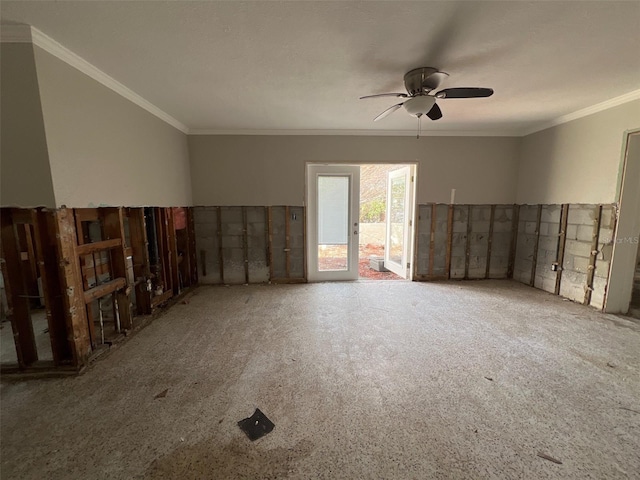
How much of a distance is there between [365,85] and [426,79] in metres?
0.60

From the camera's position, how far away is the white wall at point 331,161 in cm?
405

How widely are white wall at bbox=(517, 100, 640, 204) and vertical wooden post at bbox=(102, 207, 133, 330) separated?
5.49 metres

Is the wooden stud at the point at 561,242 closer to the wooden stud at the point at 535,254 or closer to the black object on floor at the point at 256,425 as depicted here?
the wooden stud at the point at 535,254

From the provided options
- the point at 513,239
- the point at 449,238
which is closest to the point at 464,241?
the point at 449,238

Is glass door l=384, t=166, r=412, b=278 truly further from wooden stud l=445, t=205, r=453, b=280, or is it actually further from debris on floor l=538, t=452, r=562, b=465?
debris on floor l=538, t=452, r=562, b=465

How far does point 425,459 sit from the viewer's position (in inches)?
51.0

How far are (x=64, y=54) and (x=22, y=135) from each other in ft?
2.29

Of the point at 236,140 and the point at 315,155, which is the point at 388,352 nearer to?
the point at 315,155

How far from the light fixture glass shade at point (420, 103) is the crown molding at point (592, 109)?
8.03 feet

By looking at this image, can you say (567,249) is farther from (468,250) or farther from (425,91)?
(425,91)

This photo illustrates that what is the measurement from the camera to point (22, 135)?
1.75 meters

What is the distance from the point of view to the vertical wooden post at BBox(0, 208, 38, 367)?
185 cm

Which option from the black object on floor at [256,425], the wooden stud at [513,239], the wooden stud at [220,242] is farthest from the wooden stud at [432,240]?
the black object on floor at [256,425]

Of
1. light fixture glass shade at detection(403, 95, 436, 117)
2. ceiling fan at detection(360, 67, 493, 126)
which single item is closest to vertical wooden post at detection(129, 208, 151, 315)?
ceiling fan at detection(360, 67, 493, 126)
